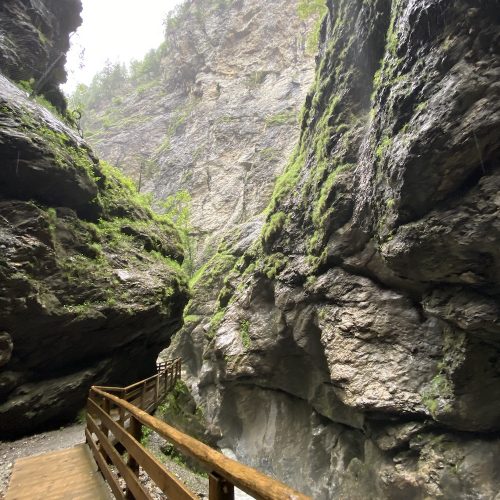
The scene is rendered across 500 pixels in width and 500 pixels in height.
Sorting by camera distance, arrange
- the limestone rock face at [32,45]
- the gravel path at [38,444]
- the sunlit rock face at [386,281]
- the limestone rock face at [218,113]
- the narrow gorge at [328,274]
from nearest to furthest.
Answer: the gravel path at [38,444], the sunlit rock face at [386,281], the narrow gorge at [328,274], the limestone rock face at [32,45], the limestone rock face at [218,113]

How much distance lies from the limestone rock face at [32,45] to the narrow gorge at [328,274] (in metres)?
0.09

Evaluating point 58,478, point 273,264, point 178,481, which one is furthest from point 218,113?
point 178,481

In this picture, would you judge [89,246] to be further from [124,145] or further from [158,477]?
[124,145]

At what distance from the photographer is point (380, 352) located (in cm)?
1138

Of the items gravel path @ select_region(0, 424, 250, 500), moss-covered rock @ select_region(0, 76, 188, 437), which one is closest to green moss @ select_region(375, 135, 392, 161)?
moss-covered rock @ select_region(0, 76, 188, 437)

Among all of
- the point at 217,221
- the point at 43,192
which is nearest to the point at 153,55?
the point at 217,221

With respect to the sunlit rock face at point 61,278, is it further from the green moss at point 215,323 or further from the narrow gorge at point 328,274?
the green moss at point 215,323

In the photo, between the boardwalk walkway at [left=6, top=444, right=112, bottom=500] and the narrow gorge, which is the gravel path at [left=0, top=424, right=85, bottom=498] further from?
the boardwalk walkway at [left=6, top=444, right=112, bottom=500]

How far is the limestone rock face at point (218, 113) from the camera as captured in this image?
1385 inches

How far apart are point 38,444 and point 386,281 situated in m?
10.7

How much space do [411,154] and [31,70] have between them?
1493cm

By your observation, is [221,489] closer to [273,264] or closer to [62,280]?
[62,280]

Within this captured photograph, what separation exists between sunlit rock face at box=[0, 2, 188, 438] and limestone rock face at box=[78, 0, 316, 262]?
62.3 feet

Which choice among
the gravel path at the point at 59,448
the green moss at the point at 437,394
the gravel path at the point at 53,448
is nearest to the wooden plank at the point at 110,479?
the gravel path at the point at 59,448
